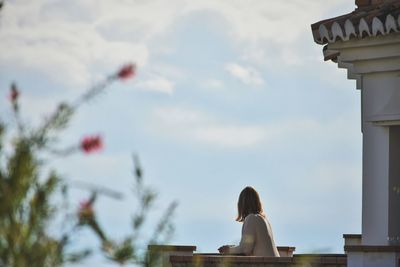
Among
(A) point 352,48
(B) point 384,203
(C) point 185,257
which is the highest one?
(A) point 352,48

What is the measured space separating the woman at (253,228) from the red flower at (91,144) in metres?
10.6

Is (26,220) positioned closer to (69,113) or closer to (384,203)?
(69,113)

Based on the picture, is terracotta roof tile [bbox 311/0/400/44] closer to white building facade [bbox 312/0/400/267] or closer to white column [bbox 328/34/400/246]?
→ white building facade [bbox 312/0/400/267]

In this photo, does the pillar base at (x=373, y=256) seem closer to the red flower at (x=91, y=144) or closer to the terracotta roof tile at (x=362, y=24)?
the terracotta roof tile at (x=362, y=24)

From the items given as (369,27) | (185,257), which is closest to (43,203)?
(185,257)

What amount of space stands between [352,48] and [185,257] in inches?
140

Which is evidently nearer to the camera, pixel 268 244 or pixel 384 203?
pixel 268 244

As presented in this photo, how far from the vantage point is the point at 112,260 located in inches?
204

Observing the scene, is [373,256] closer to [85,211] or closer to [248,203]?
[248,203]

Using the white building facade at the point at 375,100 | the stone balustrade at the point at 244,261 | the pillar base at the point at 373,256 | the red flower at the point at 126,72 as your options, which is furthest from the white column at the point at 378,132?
the red flower at the point at 126,72

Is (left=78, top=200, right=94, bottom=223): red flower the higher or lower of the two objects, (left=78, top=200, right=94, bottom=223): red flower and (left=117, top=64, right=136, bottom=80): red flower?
the lower

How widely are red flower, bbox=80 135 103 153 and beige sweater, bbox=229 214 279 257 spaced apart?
1077 centimetres

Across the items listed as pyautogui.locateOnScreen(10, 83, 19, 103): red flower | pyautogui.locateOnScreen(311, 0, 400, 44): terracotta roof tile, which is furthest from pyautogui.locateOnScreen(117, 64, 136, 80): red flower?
pyautogui.locateOnScreen(311, 0, 400, 44): terracotta roof tile

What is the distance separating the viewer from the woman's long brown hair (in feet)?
51.9
